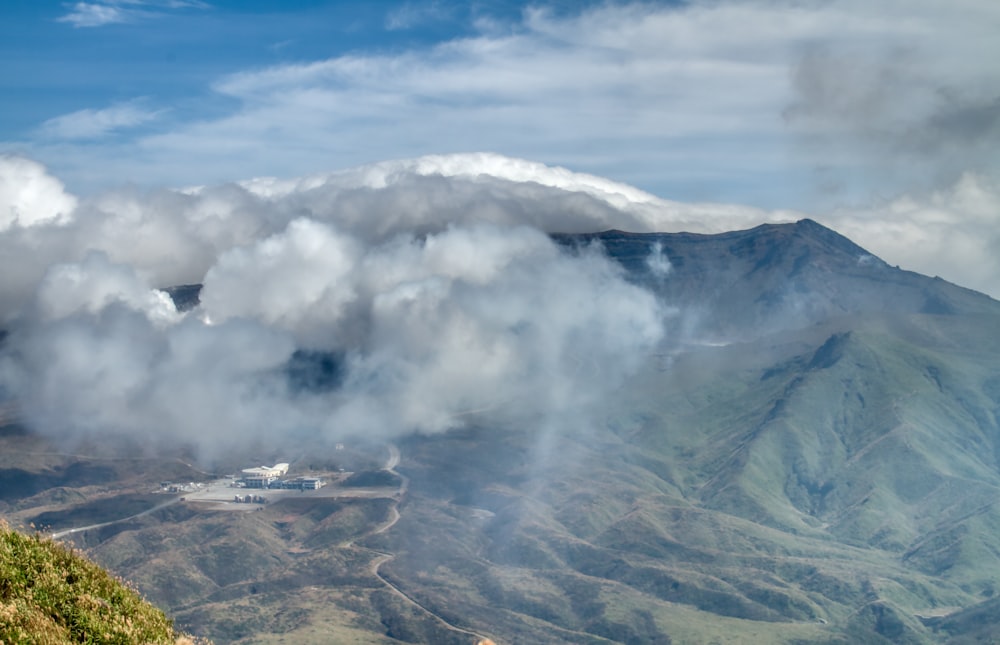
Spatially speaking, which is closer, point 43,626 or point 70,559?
point 43,626

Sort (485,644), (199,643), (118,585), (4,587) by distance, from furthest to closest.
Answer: (199,643) < (118,585) < (4,587) < (485,644)

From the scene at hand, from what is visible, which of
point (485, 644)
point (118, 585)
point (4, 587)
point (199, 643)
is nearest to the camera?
point (485, 644)

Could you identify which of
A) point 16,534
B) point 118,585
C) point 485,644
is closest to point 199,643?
point 118,585

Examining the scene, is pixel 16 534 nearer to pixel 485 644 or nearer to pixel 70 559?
pixel 70 559

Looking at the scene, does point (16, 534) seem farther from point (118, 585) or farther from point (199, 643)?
point (199, 643)

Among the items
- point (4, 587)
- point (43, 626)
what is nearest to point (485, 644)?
point (43, 626)

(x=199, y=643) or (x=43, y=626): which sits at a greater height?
(x=43, y=626)
